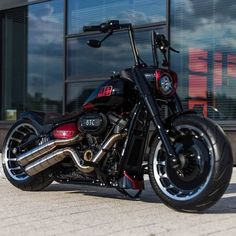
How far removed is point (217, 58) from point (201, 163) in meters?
5.61

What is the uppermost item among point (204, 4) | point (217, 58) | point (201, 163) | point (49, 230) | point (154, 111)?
point (204, 4)

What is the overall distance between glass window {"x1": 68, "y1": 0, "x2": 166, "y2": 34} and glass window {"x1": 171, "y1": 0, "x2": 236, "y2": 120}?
0.39m

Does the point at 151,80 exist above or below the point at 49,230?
above

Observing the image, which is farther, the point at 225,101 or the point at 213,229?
the point at 225,101

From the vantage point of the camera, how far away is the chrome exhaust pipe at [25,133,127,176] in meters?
5.39

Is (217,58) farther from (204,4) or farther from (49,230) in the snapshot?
(49,230)

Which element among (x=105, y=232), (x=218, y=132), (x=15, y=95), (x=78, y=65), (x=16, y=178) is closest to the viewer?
(x=105, y=232)

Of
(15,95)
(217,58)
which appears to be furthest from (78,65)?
(217,58)

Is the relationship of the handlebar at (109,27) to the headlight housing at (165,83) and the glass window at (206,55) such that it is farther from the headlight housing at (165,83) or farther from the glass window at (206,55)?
the glass window at (206,55)

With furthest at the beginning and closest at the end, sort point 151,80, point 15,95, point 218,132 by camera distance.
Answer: point 15,95
point 151,80
point 218,132

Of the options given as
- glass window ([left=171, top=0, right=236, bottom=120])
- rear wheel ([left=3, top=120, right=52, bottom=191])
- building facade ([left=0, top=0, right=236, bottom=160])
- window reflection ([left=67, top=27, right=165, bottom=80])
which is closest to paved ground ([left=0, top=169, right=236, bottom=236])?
rear wheel ([left=3, top=120, right=52, bottom=191])

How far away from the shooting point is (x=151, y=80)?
17.2ft

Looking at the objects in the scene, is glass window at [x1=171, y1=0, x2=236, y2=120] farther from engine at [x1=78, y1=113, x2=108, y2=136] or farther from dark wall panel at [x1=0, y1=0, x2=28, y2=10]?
engine at [x1=78, y1=113, x2=108, y2=136]

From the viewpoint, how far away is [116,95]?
538cm
